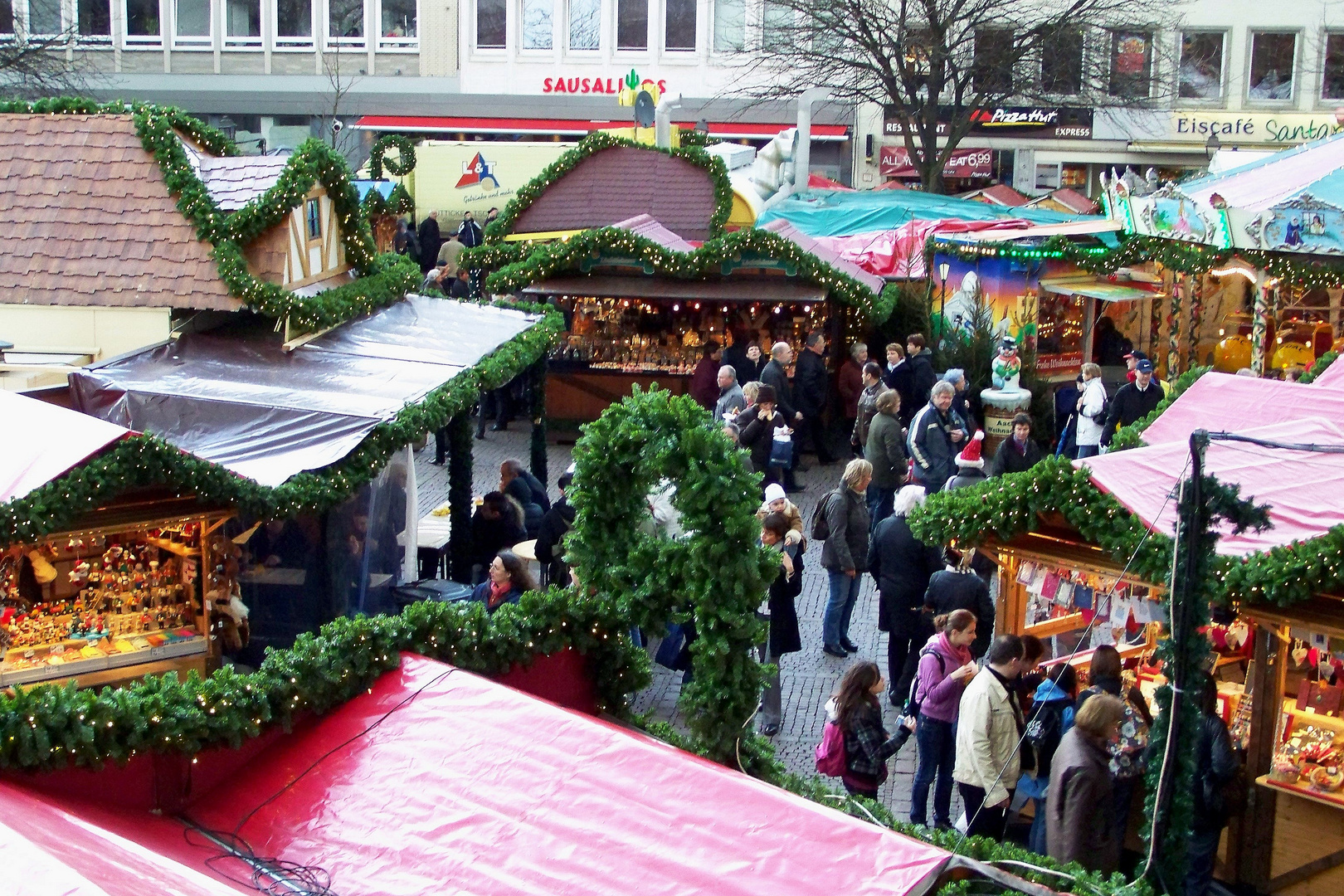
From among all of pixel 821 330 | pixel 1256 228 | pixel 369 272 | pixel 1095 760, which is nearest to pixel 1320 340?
pixel 1256 228

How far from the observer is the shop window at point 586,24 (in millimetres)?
38250

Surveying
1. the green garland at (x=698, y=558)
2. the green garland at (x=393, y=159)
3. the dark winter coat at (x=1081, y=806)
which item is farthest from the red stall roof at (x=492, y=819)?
the green garland at (x=393, y=159)

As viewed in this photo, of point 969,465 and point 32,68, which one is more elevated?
point 32,68

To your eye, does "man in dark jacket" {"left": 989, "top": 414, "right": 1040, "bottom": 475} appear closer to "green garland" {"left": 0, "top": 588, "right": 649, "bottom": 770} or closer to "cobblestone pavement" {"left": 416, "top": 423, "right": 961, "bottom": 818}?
"cobblestone pavement" {"left": 416, "top": 423, "right": 961, "bottom": 818}

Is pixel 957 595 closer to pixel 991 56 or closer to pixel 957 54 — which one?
pixel 991 56

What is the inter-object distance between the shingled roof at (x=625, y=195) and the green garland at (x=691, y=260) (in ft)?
9.37

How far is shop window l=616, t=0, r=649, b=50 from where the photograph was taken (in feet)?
125

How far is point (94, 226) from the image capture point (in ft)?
Result: 37.0

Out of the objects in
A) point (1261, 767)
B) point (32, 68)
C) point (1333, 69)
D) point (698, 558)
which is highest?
point (1333, 69)

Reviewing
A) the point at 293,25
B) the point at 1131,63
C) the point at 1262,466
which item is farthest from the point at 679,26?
the point at 1262,466

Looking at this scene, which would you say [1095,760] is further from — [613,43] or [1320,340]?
[613,43]

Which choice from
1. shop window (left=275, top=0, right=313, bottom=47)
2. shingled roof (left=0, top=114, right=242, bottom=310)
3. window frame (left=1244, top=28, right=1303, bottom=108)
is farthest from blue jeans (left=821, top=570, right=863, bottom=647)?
shop window (left=275, top=0, right=313, bottom=47)

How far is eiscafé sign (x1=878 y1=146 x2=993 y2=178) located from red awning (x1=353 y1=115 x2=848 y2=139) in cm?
130

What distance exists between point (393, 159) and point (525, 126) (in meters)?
10.9
